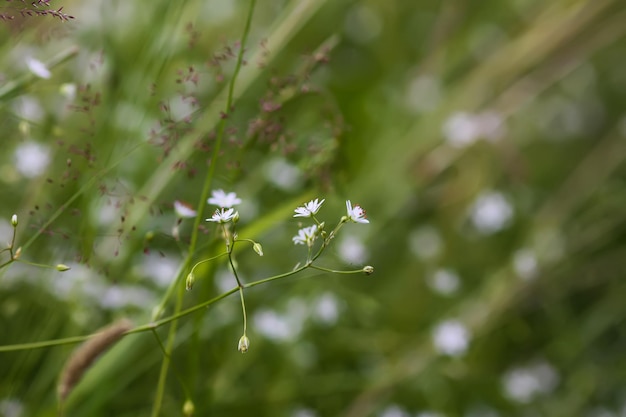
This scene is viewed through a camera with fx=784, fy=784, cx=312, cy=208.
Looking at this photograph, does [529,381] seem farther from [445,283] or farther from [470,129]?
[470,129]

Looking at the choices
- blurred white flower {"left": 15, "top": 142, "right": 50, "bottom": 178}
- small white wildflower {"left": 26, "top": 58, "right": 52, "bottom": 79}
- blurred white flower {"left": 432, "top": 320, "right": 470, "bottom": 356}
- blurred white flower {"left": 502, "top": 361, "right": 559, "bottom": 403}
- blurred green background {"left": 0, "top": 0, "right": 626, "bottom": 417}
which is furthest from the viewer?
blurred white flower {"left": 502, "top": 361, "right": 559, "bottom": 403}

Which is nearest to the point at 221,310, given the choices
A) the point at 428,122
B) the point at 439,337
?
the point at 439,337

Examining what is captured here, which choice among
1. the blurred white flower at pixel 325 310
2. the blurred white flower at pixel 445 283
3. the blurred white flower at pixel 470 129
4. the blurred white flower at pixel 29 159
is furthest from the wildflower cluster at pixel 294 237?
the blurred white flower at pixel 470 129

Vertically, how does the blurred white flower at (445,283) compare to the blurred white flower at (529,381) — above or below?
above

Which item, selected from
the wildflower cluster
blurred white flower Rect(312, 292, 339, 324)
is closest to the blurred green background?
blurred white flower Rect(312, 292, 339, 324)

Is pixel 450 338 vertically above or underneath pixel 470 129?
underneath

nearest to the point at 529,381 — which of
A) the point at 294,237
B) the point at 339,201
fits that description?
the point at 339,201

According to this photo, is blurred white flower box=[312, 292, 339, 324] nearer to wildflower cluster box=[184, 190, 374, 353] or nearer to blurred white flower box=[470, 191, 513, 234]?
blurred white flower box=[470, 191, 513, 234]

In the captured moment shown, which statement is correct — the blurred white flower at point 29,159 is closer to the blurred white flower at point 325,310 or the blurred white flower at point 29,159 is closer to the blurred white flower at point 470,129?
the blurred white flower at point 325,310
